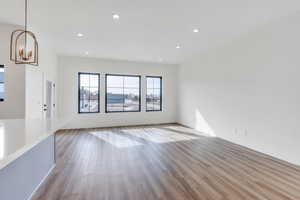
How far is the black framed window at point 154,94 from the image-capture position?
8086 millimetres

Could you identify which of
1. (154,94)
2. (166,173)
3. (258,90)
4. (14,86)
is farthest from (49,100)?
(258,90)

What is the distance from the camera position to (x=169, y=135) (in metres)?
5.84

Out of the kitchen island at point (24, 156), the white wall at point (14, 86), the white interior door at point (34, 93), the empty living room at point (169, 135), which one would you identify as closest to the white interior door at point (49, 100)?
the empty living room at point (169, 135)

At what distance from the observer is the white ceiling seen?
9.81 feet

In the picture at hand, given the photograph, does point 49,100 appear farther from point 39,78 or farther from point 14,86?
point 14,86

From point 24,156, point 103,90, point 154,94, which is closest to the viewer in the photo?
point 24,156

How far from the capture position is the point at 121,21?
364cm

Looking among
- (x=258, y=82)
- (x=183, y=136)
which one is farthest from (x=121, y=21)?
(x=183, y=136)

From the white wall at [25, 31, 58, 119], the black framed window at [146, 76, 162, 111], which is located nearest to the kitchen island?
the white wall at [25, 31, 58, 119]

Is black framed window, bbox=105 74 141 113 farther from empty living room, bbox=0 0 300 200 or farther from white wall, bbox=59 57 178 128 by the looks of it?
empty living room, bbox=0 0 300 200

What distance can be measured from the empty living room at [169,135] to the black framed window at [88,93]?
0.45m

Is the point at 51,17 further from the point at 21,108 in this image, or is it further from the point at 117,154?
the point at 117,154

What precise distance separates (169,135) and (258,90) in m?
2.99

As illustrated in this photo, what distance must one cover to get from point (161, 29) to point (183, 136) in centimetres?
346
